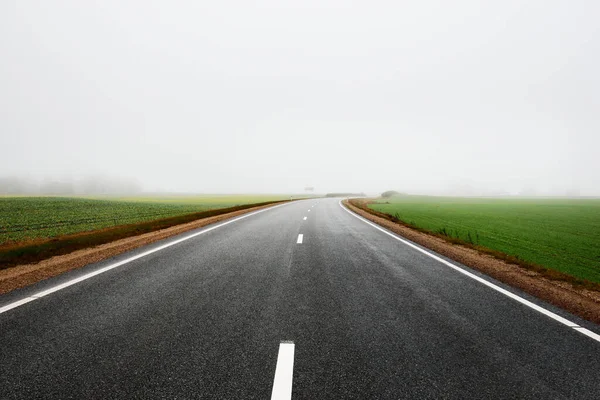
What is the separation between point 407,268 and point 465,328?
8.94 feet

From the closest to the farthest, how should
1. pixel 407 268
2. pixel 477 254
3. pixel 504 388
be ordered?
pixel 504 388 → pixel 407 268 → pixel 477 254

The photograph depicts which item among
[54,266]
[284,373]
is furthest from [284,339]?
[54,266]

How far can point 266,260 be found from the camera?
654cm

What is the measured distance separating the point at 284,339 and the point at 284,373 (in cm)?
58

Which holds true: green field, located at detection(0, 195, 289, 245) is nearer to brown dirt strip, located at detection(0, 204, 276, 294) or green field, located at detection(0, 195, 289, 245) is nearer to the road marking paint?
brown dirt strip, located at detection(0, 204, 276, 294)

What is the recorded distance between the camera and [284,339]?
122 inches

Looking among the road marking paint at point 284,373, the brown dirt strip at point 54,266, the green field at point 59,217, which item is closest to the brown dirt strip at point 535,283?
the road marking paint at point 284,373

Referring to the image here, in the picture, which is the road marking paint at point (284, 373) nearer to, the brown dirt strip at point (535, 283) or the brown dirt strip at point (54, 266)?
the brown dirt strip at point (535, 283)

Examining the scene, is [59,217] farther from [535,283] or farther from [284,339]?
[535,283]

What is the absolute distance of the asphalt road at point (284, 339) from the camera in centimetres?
241

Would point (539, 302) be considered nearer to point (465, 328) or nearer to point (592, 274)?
point (465, 328)

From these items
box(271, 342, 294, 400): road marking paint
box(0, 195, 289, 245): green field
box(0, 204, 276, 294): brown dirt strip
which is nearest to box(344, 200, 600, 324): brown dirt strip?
box(271, 342, 294, 400): road marking paint

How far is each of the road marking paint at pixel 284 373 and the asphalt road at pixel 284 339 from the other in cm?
3

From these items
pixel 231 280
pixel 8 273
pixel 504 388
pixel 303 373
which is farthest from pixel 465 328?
pixel 8 273
